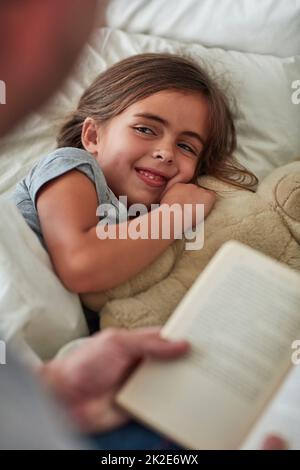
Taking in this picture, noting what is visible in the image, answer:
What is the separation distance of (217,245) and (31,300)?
0.95ft

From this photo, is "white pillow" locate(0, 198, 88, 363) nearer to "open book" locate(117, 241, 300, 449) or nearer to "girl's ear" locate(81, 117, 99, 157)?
"open book" locate(117, 241, 300, 449)

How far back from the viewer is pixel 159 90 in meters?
0.96

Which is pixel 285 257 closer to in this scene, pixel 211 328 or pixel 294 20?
pixel 211 328

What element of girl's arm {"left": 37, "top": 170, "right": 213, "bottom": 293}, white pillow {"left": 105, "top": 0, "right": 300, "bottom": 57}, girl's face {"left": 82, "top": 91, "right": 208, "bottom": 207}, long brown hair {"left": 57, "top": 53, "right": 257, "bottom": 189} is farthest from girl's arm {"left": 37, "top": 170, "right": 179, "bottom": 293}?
white pillow {"left": 105, "top": 0, "right": 300, "bottom": 57}

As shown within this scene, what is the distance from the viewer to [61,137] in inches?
42.4

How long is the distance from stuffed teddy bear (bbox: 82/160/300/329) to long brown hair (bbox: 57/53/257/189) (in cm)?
9

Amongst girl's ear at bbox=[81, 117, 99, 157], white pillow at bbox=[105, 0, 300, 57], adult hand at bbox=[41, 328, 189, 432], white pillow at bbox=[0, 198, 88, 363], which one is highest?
white pillow at bbox=[105, 0, 300, 57]

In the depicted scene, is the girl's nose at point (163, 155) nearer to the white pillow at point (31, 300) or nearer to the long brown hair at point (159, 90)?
the long brown hair at point (159, 90)

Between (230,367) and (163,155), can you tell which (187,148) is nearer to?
(163,155)

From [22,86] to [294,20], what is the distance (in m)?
0.99

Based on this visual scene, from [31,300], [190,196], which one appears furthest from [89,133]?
[31,300]

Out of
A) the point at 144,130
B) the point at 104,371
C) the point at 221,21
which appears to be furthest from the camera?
the point at 221,21

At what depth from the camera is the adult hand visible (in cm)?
59

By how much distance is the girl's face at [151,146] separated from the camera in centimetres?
92
